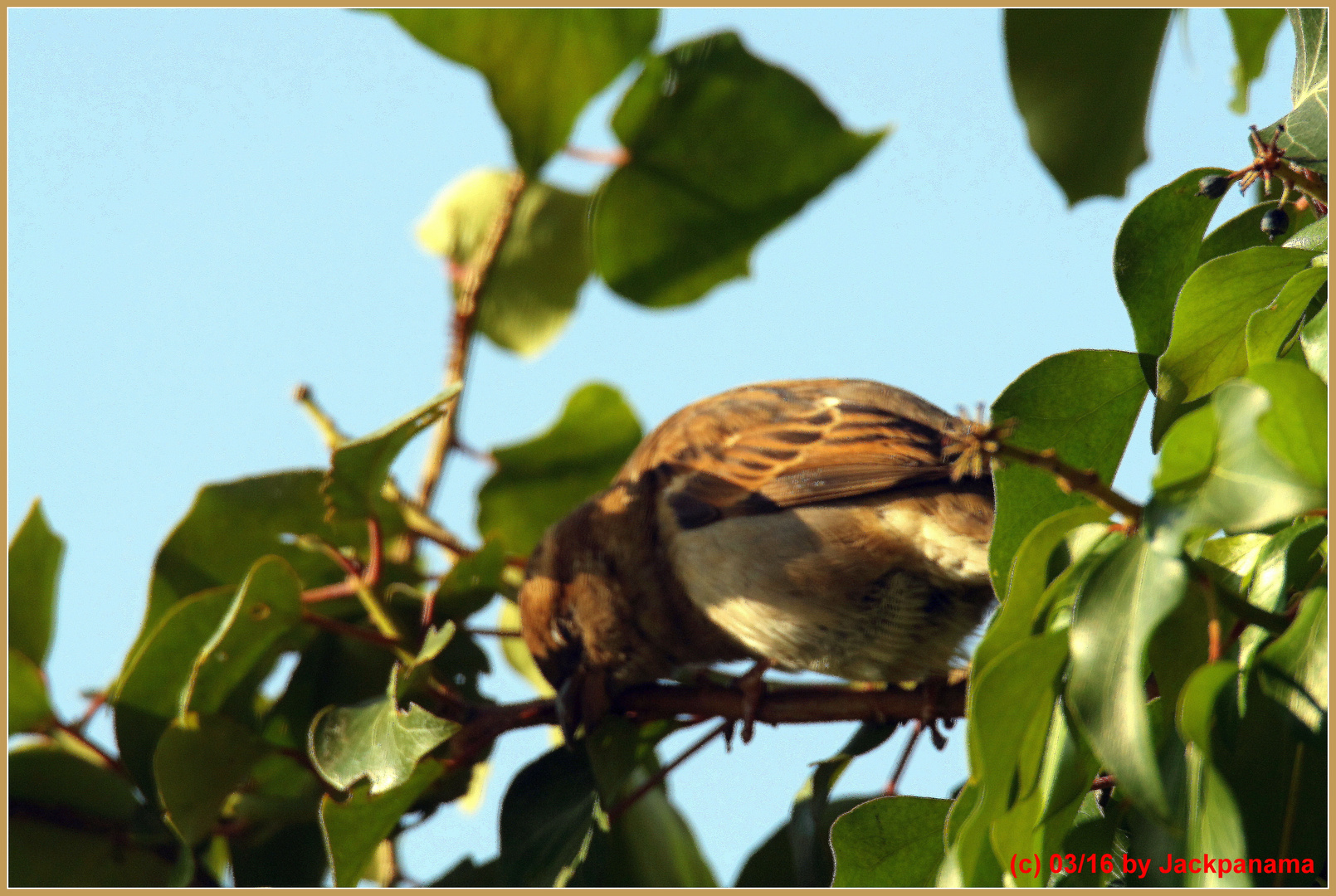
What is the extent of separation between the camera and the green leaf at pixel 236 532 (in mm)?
2414

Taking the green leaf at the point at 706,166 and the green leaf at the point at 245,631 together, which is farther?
the green leaf at the point at 706,166

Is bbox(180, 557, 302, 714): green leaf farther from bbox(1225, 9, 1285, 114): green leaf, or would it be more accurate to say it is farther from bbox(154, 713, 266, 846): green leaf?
bbox(1225, 9, 1285, 114): green leaf

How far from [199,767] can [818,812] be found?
3.79 ft

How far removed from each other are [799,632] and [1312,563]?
1647 millimetres

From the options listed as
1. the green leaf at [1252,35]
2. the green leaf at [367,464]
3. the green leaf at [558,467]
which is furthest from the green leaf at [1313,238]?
the green leaf at [558,467]

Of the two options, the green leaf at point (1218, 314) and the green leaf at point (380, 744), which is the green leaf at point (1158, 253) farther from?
the green leaf at point (380, 744)

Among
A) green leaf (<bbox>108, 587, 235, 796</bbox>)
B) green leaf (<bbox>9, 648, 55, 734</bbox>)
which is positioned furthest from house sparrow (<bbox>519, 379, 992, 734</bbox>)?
green leaf (<bbox>9, 648, 55, 734</bbox>)

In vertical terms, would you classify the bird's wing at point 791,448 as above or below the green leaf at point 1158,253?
below

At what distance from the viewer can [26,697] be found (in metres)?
2.28

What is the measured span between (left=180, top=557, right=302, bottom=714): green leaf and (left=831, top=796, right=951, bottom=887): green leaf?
1157 millimetres

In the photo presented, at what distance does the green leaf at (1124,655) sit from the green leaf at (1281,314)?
33cm

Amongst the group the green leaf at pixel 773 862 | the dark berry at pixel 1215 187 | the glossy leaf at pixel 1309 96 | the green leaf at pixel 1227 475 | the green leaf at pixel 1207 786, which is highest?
the glossy leaf at pixel 1309 96

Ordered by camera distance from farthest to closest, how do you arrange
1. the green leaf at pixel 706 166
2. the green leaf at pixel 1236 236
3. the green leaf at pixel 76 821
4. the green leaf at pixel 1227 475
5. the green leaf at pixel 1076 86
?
the green leaf at pixel 706 166, the green leaf at pixel 76 821, the green leaf at pixel 1076 86, the green leaf at pixel 1236 236, the green leaf at pixel 1227 475

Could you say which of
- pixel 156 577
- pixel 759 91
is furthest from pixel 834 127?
pixel 156 577
